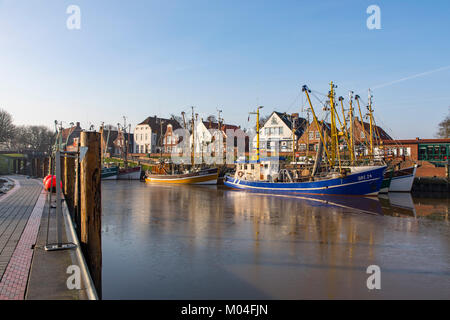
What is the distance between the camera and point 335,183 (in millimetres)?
32125

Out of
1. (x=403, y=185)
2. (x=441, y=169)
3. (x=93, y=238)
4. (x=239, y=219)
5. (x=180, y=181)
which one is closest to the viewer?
(x=93, y=238)

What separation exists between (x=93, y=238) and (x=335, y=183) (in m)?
27.9

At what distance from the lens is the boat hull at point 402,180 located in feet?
128

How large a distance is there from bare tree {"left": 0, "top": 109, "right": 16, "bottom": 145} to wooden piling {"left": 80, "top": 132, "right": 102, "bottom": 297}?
79.3m

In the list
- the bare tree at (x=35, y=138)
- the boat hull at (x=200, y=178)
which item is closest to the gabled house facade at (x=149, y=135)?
the bare tree at (x=35, y=138)

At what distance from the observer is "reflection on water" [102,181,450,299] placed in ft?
27.0

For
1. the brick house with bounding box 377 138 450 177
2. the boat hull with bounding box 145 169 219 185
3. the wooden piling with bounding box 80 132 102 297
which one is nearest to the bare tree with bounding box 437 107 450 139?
the brick house with bounding box 377 138 450 177

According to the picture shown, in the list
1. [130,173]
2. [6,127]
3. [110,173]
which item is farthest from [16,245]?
[6,127]

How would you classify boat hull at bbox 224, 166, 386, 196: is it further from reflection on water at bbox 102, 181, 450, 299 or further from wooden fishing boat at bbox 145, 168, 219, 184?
wooden fishing boat at bbox 145, 168, 219, 184

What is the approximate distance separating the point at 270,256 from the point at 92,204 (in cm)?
586

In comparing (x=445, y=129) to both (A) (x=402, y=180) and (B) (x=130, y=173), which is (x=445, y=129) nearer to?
(A) (x=402, y=180)

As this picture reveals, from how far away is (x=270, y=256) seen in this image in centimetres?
1096
